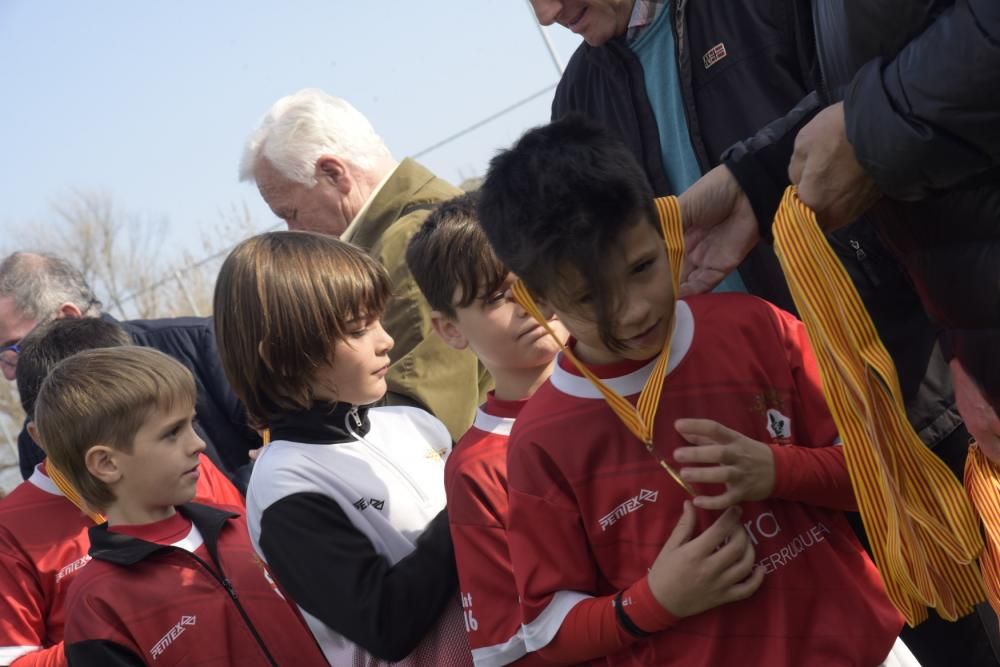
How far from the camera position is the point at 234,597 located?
2.75m

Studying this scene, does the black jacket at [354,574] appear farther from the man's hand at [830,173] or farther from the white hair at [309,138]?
the white hair at [309,138]

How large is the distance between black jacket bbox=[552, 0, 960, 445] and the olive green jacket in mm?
700

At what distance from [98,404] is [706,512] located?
1.82m

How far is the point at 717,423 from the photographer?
185 centimetres

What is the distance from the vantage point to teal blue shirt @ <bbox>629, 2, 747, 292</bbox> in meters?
2.77

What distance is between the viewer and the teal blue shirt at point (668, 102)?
277cm

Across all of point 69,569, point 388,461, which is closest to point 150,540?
point 69,569

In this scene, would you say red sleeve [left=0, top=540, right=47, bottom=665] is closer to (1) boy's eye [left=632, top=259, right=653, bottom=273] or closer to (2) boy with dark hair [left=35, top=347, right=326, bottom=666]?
(2) boy with dark hair [left=35, top=347, right=326, bottom=666]

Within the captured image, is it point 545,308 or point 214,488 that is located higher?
point 545,308

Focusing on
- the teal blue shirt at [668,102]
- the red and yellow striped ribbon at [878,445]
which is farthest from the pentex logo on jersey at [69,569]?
the red and yellow striped ribbon at [878,445]

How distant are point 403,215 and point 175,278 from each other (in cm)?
1459

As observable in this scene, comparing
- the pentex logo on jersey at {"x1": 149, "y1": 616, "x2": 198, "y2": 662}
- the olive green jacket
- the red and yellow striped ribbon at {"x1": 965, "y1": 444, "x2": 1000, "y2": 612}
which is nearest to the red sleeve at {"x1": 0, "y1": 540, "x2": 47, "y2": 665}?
the pentex logo on jersey at {"x1": 149, "y1": 616, "x2": 198, "y2": 662}

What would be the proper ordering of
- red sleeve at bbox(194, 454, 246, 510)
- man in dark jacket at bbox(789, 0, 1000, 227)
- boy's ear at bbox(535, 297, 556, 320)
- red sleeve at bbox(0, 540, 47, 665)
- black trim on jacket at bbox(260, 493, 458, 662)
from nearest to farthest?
man in dark jacket at bbox(789, 0, 1000, 227)
boy's ear at bbox(535, 297, 556, 320)
black trim on jacket at bbox(260, 493, 458, 662)
red sleeve at bbox(0, 540, 47, 665)
red sleeve at bbox(194, 454, 246, 510)

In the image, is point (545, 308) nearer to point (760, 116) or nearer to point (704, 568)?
point (704, 568)
